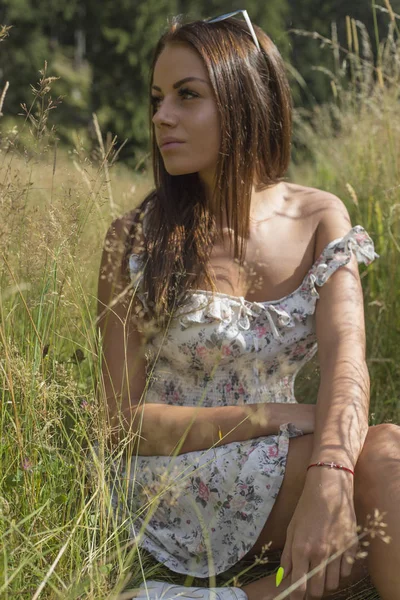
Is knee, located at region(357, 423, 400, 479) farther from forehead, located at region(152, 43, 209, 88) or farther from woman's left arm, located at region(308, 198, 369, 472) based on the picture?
forehead, located at region(152, 43, 209, 88)

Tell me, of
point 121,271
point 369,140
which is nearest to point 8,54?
point 369,140

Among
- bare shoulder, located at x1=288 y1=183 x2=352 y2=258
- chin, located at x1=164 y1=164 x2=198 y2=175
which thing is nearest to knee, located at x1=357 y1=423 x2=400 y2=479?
bare shoulder, located at x1=288 y1=183 x2=352 y2=258

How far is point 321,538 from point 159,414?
486 mm

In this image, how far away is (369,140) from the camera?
3.19 metres

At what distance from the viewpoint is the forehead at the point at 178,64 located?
74.9 inches

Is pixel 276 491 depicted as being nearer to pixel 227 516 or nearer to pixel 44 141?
pixel 227 516

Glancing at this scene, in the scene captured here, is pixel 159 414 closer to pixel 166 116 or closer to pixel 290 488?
pixel 290 488

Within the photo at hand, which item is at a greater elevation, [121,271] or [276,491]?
[121,271]

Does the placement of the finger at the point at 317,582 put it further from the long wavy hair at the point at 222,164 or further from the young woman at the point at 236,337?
the long wavy hair at the point at 222,164

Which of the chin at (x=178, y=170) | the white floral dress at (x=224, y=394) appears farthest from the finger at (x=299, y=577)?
the chin at (x=178, y=170)

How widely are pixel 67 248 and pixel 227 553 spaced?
78 centimetres

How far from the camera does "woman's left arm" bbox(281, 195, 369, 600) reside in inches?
57.2

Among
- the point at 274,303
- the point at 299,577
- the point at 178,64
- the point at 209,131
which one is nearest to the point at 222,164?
the point at 209,131

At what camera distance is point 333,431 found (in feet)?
5.30
